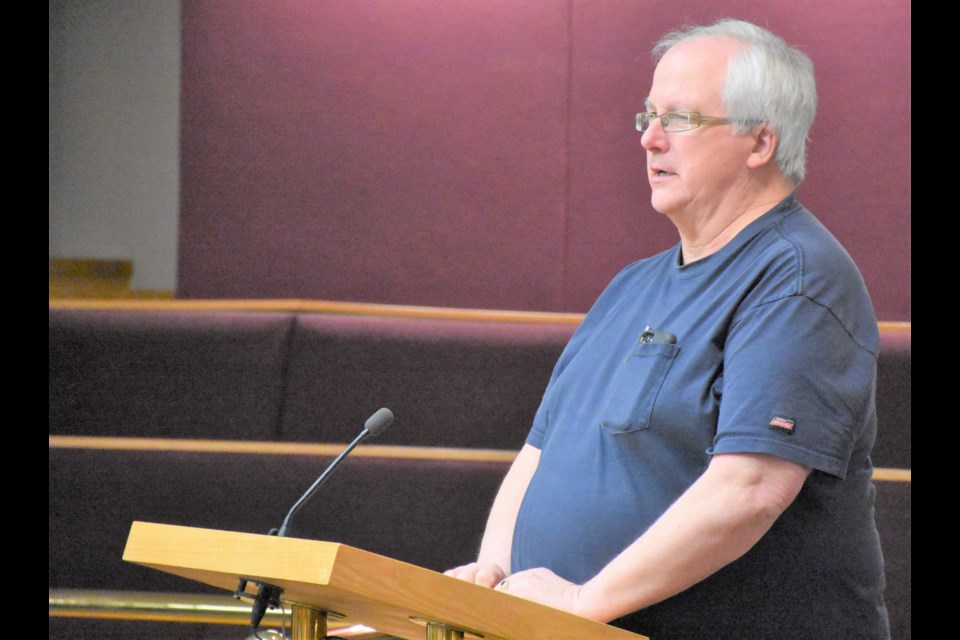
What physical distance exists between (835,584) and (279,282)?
171 cm

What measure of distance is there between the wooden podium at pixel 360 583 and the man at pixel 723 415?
0.23m

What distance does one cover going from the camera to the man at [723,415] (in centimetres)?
121

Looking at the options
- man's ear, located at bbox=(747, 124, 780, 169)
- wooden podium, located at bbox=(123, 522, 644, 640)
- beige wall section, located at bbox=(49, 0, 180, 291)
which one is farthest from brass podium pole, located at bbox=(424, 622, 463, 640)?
beige wall section, located at bbox=(49, 0, 180, 291)

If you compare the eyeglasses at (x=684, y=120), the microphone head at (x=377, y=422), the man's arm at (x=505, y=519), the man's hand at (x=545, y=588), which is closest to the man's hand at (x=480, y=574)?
the man's arm at (x=505, y=519)

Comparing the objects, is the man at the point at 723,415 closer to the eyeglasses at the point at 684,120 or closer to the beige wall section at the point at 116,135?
the eyeglasses at the point at 684,120

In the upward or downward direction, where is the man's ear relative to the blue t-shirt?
upward

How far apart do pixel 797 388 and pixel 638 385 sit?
0.22 meters

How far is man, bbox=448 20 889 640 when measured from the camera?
1.21m

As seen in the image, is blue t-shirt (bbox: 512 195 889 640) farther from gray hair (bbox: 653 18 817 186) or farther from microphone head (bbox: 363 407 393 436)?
microphone head (bbox: 363 407 393 436)

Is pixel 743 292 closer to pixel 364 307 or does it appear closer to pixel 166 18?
pixel 364 307

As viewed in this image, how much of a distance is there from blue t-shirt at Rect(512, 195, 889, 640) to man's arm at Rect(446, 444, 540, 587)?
5.1 inches

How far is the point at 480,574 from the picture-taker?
4.75ft

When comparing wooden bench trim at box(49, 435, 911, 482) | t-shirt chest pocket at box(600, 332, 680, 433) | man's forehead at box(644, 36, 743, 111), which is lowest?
wooden bench trim at box(49, 435, 911, 482)

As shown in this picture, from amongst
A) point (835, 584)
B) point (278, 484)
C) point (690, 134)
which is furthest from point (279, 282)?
point (835, 584)
